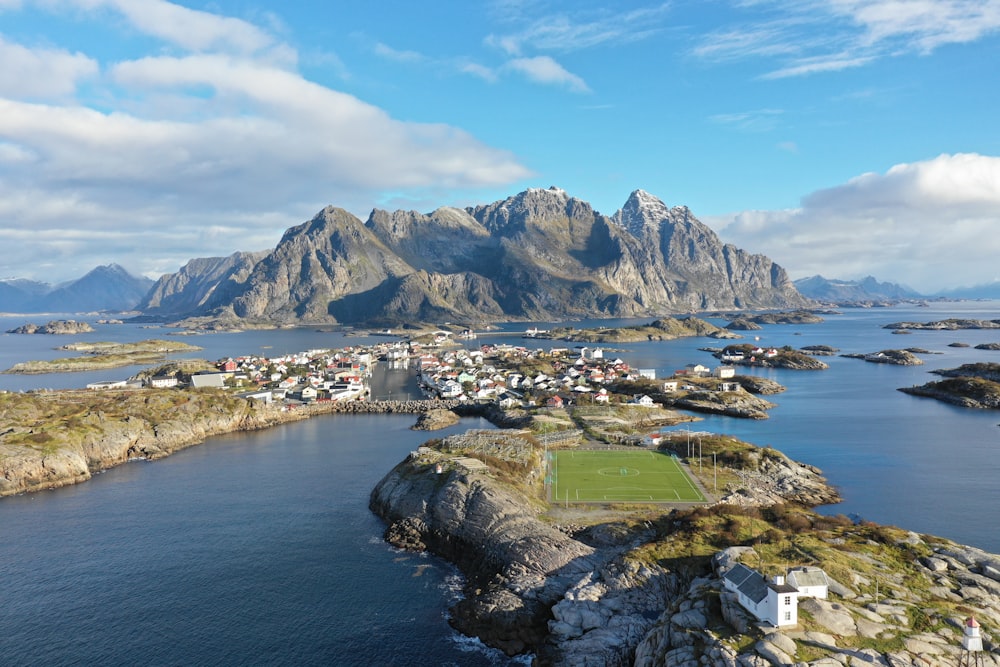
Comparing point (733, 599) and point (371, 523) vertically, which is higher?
point (733, 599)

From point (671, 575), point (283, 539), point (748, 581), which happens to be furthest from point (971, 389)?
point (283, 539)

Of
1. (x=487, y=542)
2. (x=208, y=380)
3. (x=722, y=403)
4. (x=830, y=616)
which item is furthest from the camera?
(x=208, y=380)

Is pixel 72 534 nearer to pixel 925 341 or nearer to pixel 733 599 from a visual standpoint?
pixel 733 599

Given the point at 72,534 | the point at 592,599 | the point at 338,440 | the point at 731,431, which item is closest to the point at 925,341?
the point at 731,431

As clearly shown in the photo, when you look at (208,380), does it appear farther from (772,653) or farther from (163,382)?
(772,653)

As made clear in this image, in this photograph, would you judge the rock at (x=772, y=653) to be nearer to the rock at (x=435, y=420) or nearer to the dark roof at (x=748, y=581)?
the dark roof at (x=748, y=581)

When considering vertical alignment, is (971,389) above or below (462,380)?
below

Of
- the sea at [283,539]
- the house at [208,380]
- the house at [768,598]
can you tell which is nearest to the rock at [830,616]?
the house at [768,598]
